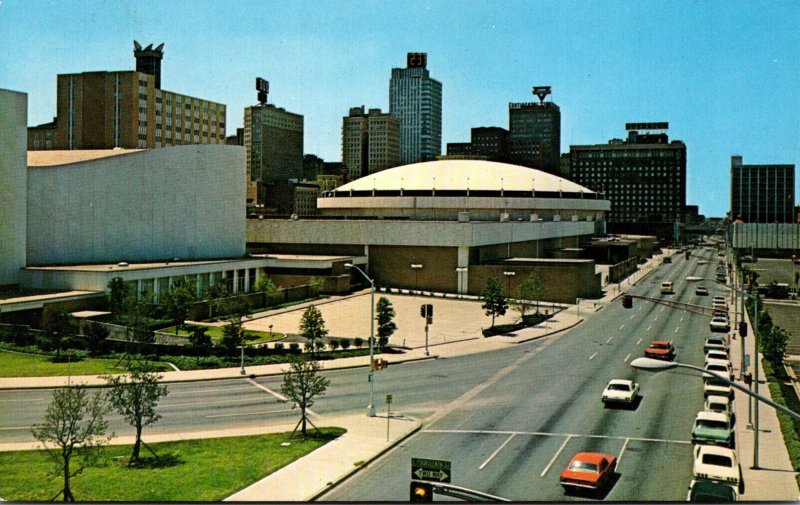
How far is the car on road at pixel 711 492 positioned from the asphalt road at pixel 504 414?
2.87ft

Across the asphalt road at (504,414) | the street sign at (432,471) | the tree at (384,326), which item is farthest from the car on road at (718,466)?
the tree at (384,326)

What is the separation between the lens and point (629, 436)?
2895 cm

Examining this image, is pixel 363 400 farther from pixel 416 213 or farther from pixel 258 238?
pixel 416 213

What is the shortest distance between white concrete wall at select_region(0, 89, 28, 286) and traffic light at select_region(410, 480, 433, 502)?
53.2m

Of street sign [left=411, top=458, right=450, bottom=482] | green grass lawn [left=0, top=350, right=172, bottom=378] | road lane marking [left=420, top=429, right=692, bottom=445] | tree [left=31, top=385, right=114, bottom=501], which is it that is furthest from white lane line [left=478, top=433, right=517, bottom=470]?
green grass lawn [left=0, top=350, right=172, bottom=378]

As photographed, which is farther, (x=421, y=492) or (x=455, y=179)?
(x=455, y=179)

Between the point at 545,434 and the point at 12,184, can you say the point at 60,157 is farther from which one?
the point at 545,434

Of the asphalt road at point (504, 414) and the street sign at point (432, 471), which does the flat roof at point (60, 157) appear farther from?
the street sign at point (432, 471)

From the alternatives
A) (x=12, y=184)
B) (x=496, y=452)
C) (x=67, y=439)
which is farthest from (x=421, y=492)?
(x=12, y=184)

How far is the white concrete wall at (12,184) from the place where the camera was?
197 feet

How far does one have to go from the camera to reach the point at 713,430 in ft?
93.1

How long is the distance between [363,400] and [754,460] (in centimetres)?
1742

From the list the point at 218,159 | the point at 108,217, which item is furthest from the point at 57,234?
the point at 218,159

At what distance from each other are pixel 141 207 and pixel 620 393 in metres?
54.3
